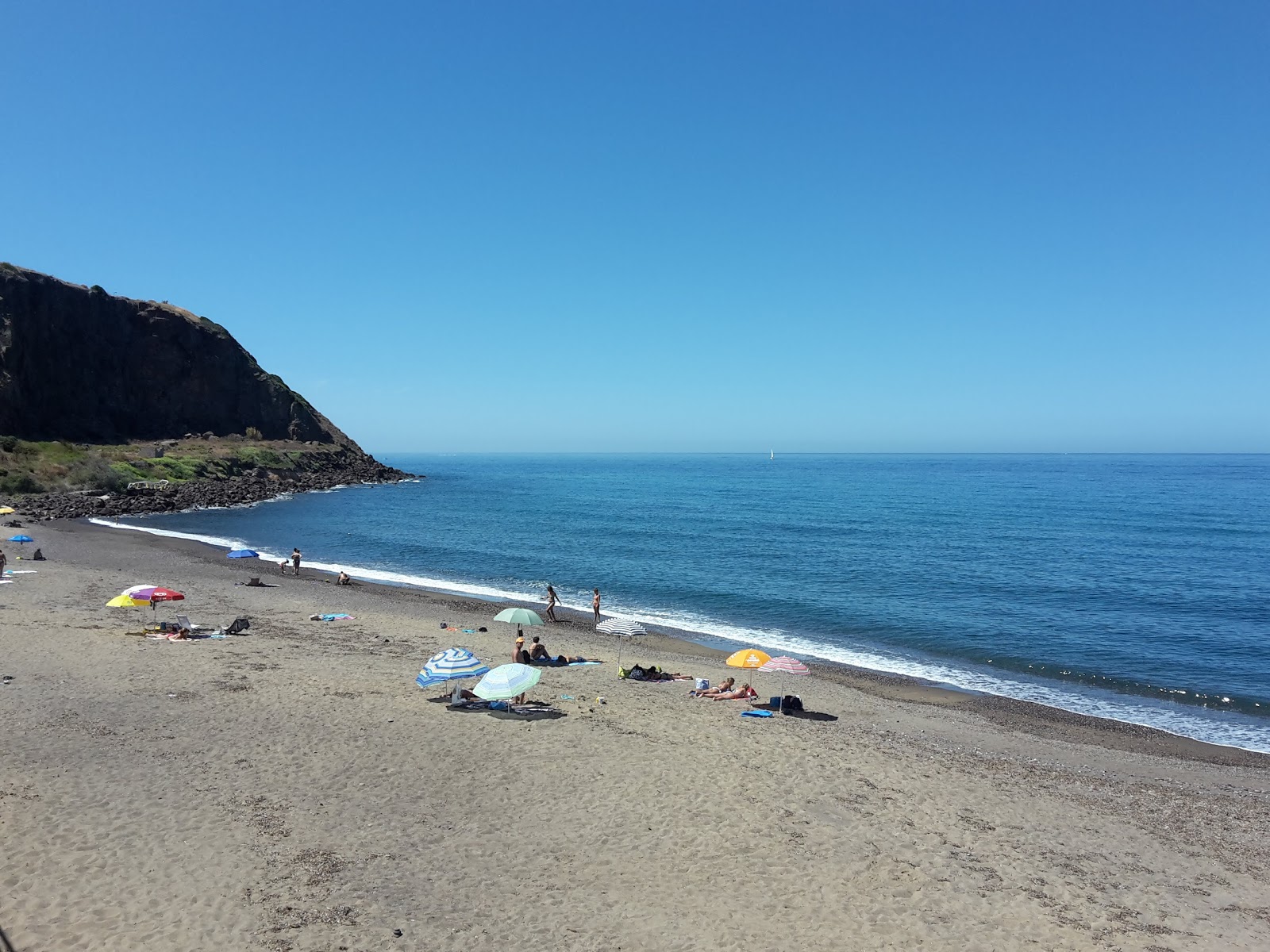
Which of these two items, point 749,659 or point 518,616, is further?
point 518,616

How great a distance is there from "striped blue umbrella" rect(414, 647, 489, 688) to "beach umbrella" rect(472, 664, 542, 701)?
0.89 metres

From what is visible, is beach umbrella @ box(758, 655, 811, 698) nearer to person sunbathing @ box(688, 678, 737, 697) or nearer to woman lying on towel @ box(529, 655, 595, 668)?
person sunbathing @ box(688, 678, 737, 697)

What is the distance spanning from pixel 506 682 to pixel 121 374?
107386 millimetres

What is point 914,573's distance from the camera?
42.4 meters

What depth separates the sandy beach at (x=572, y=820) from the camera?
9000mm

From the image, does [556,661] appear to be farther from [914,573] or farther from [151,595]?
[914,573]

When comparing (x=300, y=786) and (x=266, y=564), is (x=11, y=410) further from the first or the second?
(x=300, y=786)

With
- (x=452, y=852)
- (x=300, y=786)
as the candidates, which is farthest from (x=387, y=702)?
(x=452, y=852)

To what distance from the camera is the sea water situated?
2536 cm

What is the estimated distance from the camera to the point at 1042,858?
1162cm

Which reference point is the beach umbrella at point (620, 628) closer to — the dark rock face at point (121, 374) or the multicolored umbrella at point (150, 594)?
the multicolored umbrella at point (150, 594)

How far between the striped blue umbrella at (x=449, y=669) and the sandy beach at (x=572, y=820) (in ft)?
1.97

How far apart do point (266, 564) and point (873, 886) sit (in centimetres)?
3846

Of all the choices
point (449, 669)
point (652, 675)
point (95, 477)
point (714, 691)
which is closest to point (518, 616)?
point (652, 675)
